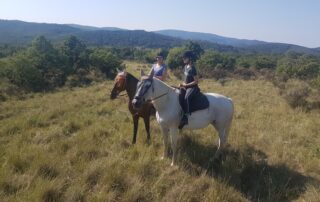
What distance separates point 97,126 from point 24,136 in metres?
2.01

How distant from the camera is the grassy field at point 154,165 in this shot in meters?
4.90

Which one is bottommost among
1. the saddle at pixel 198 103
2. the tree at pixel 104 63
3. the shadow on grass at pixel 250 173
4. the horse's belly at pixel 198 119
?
the tree at pixel 104 63

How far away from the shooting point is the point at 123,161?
234 inches

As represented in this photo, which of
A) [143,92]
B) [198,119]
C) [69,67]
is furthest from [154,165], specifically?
[69,67]

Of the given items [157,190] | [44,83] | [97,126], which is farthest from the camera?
[44,83]

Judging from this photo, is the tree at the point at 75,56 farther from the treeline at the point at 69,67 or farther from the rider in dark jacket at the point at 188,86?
the rider in dark jacket at the point at 188,86

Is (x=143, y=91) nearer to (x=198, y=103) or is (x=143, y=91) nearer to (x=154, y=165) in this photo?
(x=198, y=103)

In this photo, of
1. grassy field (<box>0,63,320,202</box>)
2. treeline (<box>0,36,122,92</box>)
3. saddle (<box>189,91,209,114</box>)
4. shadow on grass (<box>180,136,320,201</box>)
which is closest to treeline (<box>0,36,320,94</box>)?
treeline (<box>0,36,122,92</box>)

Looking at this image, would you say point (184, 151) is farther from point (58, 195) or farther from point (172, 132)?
point (58, 195)

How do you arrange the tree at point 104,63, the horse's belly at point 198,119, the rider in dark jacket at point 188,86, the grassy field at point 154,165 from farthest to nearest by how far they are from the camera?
1. the tree at point 104,63
2. the horse's belly at point 198,119
3. the rider in dark jacket at point 188,86
4. the grassy field at point 154,165

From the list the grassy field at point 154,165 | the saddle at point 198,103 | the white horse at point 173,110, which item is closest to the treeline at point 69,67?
the grassy field at point 154,165

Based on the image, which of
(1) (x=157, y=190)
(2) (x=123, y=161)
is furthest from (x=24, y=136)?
(1) (x=157, y=190)

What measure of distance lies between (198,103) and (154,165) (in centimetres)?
154

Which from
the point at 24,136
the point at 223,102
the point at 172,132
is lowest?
the point at 24,136
